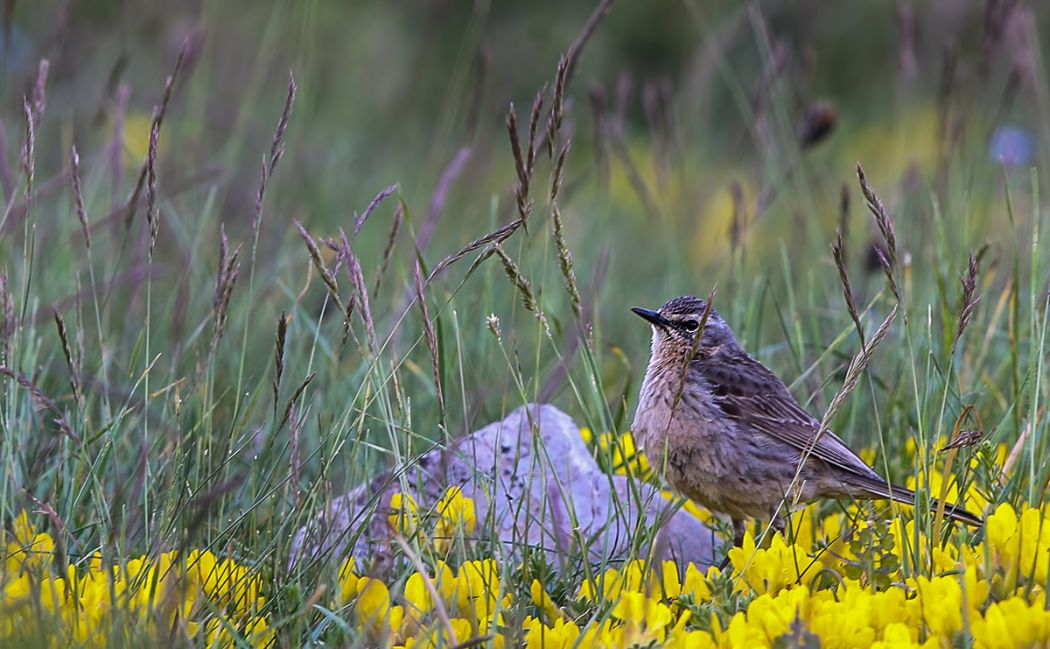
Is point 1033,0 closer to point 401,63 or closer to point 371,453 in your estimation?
point 401,63

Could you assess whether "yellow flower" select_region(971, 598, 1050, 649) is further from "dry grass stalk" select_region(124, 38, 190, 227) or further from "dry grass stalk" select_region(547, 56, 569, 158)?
"dry grass stalk" select_region(124, 38, 190, 227)

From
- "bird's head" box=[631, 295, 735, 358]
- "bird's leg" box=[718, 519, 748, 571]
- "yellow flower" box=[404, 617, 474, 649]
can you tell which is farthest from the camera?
"bird's head" box=[631, 295, 735, 358]

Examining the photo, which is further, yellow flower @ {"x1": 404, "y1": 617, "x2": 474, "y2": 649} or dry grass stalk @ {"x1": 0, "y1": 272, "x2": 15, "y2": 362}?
dry grass stalk @ {"x1": 0, "y1": 272, "x2": 15, "y2": 362}

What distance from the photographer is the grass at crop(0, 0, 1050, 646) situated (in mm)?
3127

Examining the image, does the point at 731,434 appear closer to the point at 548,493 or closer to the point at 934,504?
the point at 934,504

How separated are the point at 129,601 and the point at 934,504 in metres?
2.14

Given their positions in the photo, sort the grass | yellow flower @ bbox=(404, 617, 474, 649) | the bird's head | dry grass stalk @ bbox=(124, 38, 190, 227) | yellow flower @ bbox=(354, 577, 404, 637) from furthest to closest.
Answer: the bird's head, dry grass stalk @ bbox=(124, 38, 190, 227), the grass, yellow flower @ bbox=(354, 577, 404, 637), yellow flower @ bbox=(404, 617, 474, 649)

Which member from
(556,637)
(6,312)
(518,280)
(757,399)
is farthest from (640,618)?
(757,399)

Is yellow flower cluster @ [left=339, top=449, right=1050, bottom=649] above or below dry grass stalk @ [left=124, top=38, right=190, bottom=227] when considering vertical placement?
below

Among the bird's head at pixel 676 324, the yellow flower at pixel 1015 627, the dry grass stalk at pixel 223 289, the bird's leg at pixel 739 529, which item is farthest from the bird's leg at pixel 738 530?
the dry grass stalk at pixel 223 289

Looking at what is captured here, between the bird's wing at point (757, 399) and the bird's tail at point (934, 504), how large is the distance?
308 millimetres

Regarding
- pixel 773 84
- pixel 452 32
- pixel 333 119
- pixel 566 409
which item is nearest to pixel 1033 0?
pixel 452 32

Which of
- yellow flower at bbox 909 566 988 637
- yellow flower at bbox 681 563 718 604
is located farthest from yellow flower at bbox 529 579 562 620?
yellow flower at bbox 909 566 988 637

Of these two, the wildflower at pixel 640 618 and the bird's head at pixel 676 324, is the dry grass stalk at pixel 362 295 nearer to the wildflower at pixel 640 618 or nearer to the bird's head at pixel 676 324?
the wildflower at pixel 640 618
